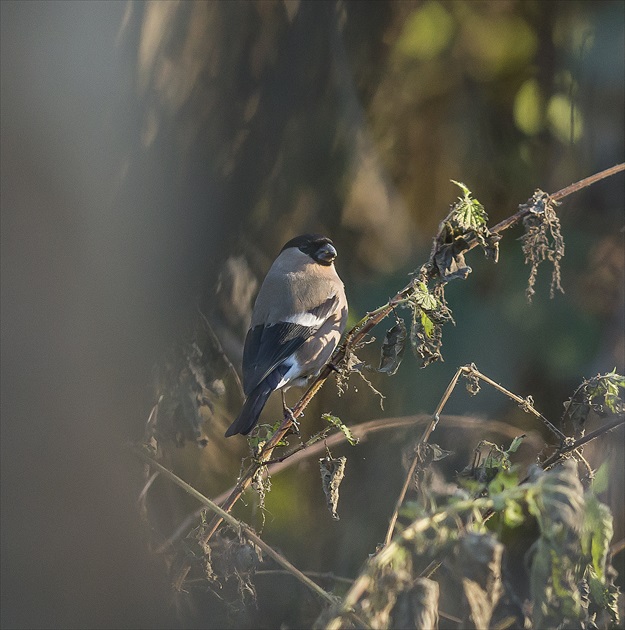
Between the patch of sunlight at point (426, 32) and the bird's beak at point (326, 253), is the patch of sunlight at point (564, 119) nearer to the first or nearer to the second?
the patch of sunlight at point (426, 32)

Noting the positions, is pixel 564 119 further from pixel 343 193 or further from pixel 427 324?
pixel 427 324

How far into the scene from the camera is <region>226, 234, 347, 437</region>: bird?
7.77ft

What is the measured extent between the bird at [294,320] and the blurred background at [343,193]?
0.13 metres

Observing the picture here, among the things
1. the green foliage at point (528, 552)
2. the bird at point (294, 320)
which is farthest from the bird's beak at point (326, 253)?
the green foliage at point (528, 552)

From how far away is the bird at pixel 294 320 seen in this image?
2369 millimetres

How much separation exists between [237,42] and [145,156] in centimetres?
93

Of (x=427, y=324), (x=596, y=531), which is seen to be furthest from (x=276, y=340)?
(x=596, y=531)

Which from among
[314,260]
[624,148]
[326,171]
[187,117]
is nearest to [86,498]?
[187,117]

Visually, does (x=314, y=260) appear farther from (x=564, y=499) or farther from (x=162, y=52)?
(x=564, y=499)

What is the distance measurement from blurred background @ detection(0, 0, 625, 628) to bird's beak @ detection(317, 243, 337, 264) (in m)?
0.22

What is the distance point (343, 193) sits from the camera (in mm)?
2934

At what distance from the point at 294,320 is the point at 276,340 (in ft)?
0.38

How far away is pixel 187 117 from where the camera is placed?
2.11 metres

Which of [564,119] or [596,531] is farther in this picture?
[564,119]
